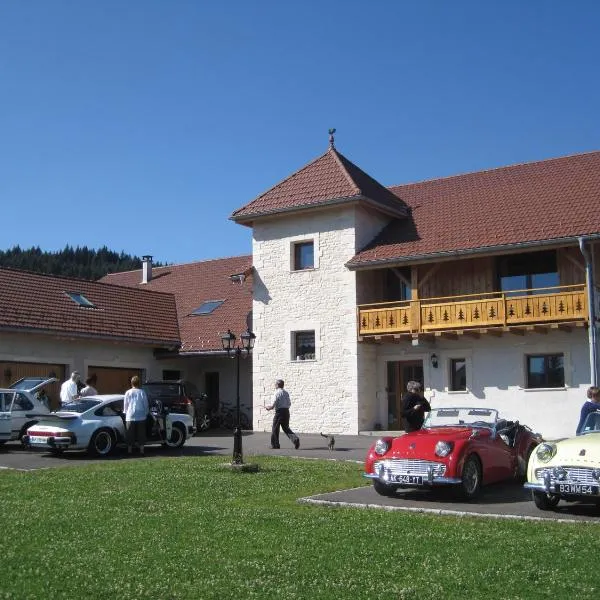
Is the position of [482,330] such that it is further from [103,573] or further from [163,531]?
[103,573]

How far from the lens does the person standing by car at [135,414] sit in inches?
667

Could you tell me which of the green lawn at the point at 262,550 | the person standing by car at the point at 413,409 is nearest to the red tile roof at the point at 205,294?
the person standing by car at the point at 413,409

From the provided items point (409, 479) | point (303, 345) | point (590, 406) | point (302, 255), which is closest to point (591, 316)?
point (303, 345)

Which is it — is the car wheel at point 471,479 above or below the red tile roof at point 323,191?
below

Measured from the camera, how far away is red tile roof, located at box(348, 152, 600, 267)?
77.7 feet

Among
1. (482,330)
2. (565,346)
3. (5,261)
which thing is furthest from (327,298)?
(5,261)

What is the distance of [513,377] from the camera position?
23.7 metres

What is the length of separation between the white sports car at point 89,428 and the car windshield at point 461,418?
7309mm

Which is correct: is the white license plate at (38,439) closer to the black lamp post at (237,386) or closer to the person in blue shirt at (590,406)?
the black lamp post at (237,386)

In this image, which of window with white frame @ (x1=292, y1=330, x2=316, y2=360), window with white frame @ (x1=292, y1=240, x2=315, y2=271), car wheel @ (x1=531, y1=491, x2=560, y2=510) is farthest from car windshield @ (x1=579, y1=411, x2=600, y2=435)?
window with white frame @ (x1=292, y1=240, x2=315, y2=271)

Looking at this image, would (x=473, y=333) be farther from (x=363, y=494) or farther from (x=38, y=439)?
(x=363, y=494)

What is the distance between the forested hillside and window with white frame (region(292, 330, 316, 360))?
167 feet

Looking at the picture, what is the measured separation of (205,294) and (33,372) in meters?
9.38

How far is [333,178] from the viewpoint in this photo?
27.6m
